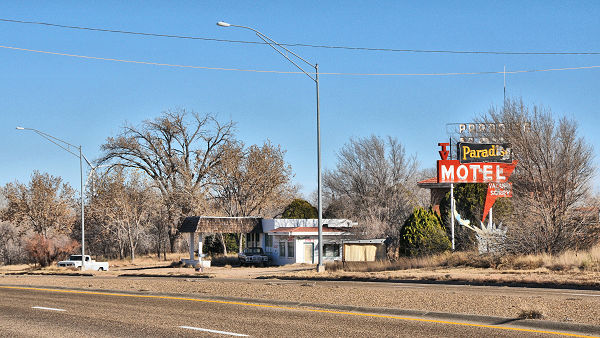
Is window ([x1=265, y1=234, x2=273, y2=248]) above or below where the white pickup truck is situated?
above

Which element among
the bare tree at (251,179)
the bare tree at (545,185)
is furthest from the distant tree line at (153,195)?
the bare tree at (545,185)

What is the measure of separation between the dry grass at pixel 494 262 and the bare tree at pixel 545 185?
1217 millimetres

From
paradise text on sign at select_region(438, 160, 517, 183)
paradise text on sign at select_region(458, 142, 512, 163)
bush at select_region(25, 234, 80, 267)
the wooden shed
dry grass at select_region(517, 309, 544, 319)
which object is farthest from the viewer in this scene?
bush at select_region(25, 234, 80, 267)

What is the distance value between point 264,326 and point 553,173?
2469 centimetres

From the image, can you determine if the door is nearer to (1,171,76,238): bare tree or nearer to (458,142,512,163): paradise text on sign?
(458,142,512,163): paradise text on sign

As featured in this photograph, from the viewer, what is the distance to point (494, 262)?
101 feet

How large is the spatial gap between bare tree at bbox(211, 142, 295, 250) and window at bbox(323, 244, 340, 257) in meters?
16.1

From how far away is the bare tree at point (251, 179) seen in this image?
2584 inches

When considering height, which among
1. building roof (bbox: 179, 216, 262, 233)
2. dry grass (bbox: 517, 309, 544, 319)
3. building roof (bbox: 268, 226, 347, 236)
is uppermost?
building roof (bbox: 179, 216, 262, 233)

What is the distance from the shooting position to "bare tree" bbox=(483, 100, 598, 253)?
31281 millimetres

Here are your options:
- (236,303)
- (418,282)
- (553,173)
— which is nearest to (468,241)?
(553,173)

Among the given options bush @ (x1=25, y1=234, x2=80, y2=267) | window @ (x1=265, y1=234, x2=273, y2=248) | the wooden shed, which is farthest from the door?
bush @ (x1=25, y1=234, x2=80, y2=267)

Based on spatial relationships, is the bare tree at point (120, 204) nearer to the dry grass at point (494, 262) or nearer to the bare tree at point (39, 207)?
the bare tree at point (39, 207)

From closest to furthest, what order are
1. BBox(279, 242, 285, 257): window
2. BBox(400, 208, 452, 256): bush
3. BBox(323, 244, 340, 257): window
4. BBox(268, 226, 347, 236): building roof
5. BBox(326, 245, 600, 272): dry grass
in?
BBox(326, 245, 600, 272): dry grass
BBox(400, 208, 452, 256): bush
BBox(268, 226, 347, 236): building roof
BBox(323, 244, 340, 257): window
BBox(279, 242, 285, 257): window
